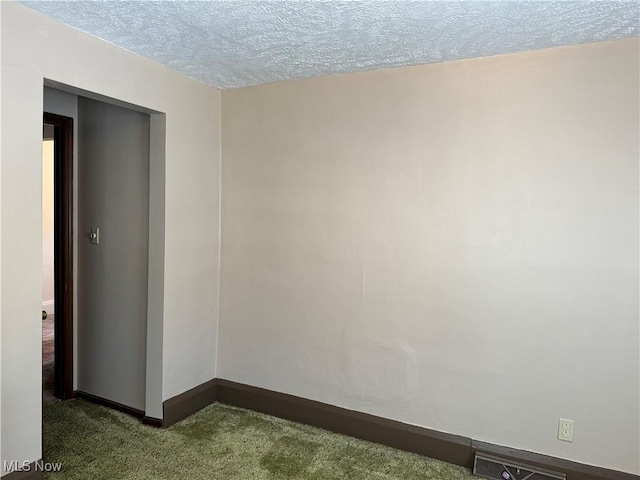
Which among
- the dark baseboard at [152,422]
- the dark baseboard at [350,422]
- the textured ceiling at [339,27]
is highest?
the textured ceiling at [339,27]

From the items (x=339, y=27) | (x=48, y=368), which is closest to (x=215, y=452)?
(x=48, y=368)

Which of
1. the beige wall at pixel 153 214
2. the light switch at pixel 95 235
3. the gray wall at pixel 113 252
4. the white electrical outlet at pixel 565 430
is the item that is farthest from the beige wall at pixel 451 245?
the light switch at pixel 95 235

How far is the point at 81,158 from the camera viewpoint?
11.2ft

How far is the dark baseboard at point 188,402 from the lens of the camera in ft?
10.1

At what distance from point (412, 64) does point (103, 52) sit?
5.68 ft

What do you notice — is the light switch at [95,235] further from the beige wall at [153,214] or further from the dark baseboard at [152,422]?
the dark baseboard at [152,422]

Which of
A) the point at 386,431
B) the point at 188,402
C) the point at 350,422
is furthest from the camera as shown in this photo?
the point at 188,402

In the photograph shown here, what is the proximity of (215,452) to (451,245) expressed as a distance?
185 cm

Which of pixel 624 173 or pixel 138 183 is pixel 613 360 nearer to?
pixel 624 173

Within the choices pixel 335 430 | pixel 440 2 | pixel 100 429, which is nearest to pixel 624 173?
pixel 440 2

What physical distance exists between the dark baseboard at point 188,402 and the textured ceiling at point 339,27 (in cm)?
220

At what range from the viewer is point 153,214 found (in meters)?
3.06

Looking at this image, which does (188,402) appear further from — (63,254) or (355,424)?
(63,254)

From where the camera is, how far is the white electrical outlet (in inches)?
96.8
